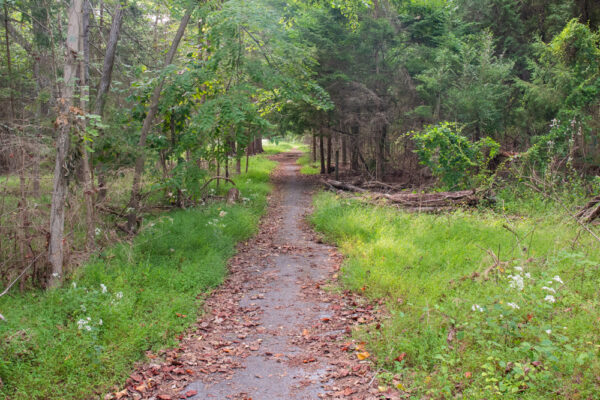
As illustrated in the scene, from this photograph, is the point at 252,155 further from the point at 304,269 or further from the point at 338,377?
the point at 338,377

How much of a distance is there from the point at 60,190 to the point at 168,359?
3.09 meters

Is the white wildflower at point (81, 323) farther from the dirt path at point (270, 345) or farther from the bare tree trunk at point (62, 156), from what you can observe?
the bare tree trunk at point (62, 156)

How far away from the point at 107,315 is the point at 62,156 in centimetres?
248

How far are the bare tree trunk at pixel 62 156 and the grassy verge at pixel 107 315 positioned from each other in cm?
43

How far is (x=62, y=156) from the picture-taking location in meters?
5.87

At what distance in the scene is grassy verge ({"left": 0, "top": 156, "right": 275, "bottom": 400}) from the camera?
163 inches

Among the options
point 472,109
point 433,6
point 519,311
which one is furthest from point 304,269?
point 433,6

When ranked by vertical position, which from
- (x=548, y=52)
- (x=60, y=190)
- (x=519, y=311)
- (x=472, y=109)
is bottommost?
(x=519, y=311)

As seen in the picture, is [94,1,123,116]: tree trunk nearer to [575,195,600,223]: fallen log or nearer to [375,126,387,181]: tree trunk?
[575,195,600,223]: fallen log

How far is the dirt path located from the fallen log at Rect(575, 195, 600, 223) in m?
4.88

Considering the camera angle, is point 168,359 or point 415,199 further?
point 415,199

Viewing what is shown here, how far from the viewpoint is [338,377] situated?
14.7 ft

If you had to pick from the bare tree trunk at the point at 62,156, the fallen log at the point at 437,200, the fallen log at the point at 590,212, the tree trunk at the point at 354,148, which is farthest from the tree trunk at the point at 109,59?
the tree trunk at the point at 354,148

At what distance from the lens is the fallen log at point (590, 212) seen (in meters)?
7.65
